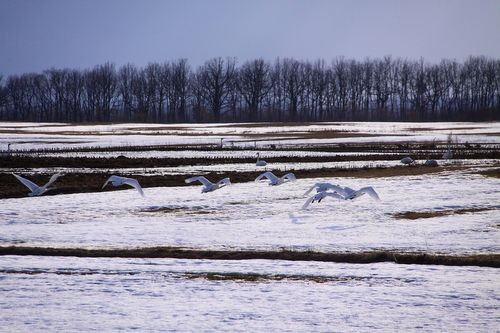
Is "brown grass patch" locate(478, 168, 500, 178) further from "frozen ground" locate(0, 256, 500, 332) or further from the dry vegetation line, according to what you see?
"frozen ground" locate(0, 256, 500, 332)

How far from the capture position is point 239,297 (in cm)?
1149

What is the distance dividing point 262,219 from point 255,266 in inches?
218

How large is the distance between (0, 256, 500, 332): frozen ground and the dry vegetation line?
523 mm

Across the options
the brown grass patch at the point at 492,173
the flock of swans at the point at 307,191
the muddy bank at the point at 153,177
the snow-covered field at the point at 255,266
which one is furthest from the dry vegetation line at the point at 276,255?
the brown grass patch at the point at 492,173

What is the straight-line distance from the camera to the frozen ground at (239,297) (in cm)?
1009

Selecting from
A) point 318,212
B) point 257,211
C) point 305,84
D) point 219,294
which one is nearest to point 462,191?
point 318,212

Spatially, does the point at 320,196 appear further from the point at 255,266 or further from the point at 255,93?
the point at 255,93

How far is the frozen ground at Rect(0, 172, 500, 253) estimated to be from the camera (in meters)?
16.0

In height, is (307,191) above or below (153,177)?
below

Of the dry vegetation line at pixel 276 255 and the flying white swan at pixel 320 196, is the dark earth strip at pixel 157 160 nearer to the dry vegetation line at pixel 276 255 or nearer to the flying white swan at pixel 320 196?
the flying white swan at pixel 320 196

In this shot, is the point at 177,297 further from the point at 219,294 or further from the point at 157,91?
the point at 157,91

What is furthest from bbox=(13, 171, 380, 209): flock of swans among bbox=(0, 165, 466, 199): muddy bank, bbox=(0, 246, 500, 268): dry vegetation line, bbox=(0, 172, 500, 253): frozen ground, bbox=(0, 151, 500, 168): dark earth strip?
bbox=(0, 151, 500, 168): dark earth strip

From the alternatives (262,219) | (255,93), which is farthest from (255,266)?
(255,93)

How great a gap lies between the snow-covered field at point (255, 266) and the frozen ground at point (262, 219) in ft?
0.15
